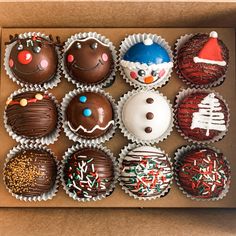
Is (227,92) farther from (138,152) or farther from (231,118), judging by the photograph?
(138,152)

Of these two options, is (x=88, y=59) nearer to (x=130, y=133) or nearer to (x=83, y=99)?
(x=83, y=99)

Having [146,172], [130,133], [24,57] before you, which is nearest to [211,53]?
[130,133]

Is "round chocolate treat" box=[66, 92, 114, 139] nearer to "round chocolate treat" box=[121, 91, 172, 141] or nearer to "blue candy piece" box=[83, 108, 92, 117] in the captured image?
"blue candy piece" box=[83, 108, 92, 117]

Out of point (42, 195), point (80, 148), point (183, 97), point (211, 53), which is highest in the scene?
point (211, 53)

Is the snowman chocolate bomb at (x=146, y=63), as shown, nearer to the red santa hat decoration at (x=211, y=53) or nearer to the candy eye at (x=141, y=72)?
the candy eye at (x=141, y=72)

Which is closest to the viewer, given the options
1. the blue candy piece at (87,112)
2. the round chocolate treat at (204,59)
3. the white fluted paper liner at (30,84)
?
the blue candy piece at (87,112)

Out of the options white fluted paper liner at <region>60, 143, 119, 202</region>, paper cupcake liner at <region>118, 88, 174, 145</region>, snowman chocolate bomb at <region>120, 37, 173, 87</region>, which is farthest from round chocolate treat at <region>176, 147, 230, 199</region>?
snowman chocolate bomb at <region>120, 37, 173, 87</region>

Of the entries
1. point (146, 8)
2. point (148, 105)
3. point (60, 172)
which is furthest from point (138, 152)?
point (146, 8)

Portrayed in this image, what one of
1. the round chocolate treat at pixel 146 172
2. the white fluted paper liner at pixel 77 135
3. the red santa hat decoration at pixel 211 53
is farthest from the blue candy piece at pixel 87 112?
the red santa hat decoration at pixel 211 53
